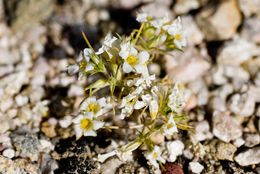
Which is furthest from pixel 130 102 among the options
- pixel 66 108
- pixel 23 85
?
pixel 23 85

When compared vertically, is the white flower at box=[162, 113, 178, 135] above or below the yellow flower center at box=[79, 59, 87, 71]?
below

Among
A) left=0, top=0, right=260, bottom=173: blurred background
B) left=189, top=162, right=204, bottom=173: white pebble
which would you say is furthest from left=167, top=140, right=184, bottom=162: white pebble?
left=189, top=162, right=204, bottom=173: white pebble

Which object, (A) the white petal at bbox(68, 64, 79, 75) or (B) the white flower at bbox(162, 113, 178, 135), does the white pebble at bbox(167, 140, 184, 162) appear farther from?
(A) the white petal at bbox(68, 64, 79, 75)

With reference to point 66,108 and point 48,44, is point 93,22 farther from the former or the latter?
point 66,108

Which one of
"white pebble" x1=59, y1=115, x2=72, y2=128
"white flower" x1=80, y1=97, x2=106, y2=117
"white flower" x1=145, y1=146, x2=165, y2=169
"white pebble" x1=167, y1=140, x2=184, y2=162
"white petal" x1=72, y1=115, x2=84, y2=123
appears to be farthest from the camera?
"white pebble" x1=59, y1=115, x2=72, y2=128

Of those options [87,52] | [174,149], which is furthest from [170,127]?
[87,52]

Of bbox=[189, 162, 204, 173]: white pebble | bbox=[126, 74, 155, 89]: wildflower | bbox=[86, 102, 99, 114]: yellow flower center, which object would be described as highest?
bbox=[126, 74, 155, 89]: wildflower

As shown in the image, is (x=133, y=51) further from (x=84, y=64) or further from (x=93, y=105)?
(x=93, y=105)

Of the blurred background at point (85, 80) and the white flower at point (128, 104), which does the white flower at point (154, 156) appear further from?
the white flower at point (128, 104)
